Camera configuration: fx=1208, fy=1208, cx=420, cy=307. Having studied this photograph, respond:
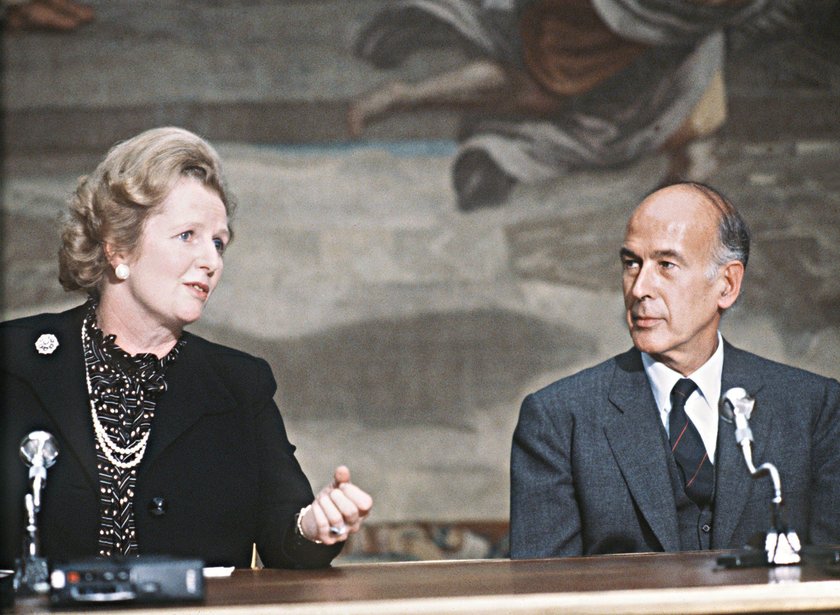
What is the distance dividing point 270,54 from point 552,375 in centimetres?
261

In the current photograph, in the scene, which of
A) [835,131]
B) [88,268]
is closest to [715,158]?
[835,131]

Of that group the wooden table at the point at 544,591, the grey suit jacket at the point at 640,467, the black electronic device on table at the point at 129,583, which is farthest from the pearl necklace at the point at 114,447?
the grey suit jacket at the point at 640,467

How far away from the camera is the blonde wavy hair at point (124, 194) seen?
10.8 ft

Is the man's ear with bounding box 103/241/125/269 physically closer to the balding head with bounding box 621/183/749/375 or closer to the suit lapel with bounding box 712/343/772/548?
the balding head with bounding box 621/183/749/375

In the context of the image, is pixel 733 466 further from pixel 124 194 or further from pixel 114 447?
pixel 124 194

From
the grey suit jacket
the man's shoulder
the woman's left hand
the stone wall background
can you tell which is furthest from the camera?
the stone wall background

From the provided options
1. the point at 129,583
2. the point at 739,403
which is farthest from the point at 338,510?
the point at 739,403

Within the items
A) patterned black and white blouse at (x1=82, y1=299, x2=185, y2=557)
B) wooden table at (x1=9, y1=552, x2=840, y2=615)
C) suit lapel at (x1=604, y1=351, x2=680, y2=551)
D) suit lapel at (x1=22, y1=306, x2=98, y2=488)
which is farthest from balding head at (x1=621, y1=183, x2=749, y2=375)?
suit lapel at (x1=22, y1=306, x2=98, y2=488)

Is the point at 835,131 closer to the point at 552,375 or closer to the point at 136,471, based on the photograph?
the point at 552,375

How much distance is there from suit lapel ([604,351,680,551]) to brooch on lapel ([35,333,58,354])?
1572mm

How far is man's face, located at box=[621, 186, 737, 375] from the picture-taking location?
3.57 meters

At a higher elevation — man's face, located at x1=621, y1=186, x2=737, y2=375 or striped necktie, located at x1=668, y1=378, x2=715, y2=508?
man's face, located at x1=621, y1=186, x2=737, y2=375

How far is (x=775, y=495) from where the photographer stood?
109 inches

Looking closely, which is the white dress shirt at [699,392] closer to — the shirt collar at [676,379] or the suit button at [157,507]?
the shirt collar at [676,379]
